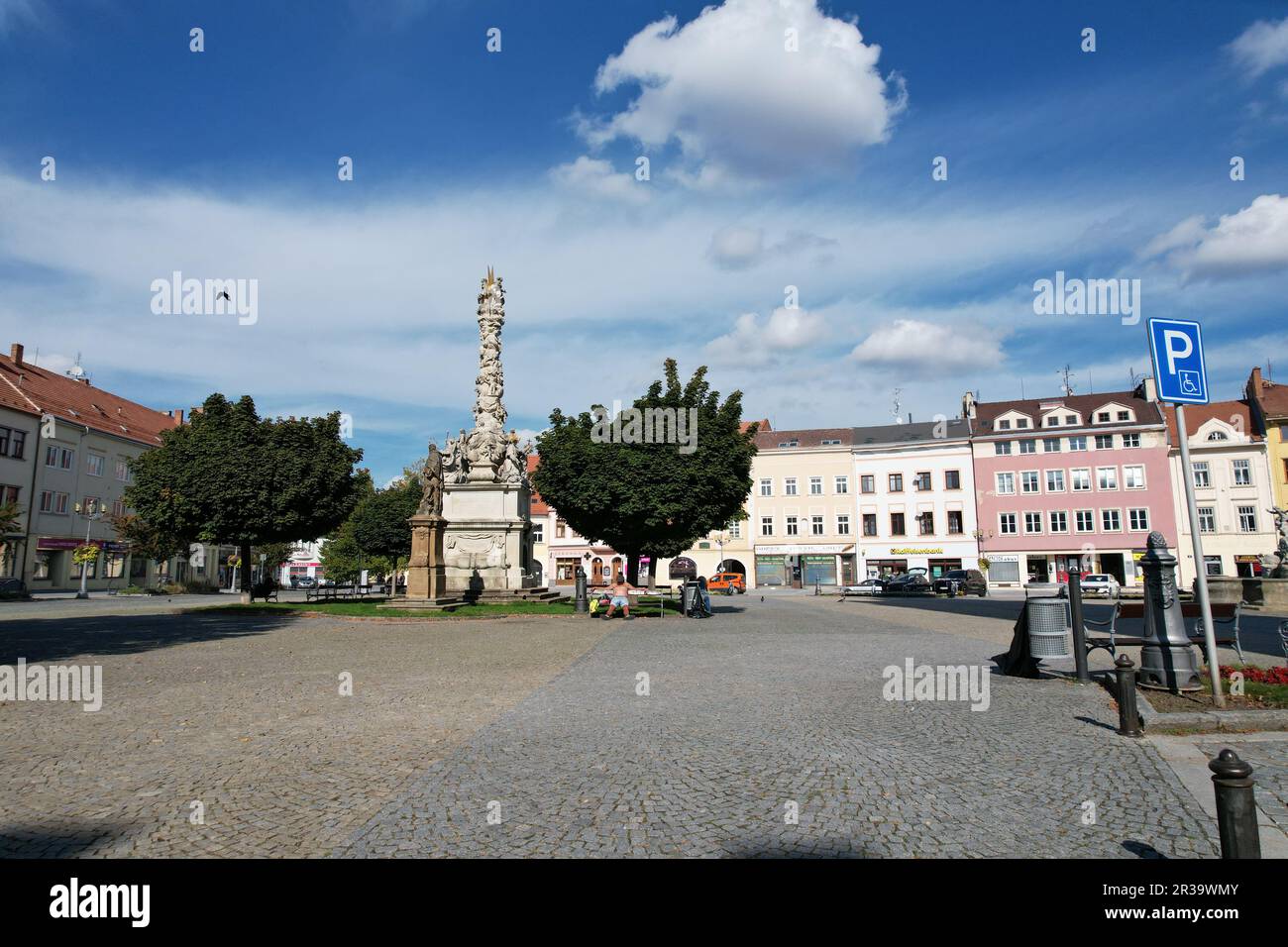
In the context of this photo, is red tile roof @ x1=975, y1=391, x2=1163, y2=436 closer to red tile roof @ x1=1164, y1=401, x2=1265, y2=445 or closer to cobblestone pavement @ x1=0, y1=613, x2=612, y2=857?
red tile roof @ x1=1164, y1=401, x2=1265, y2=445

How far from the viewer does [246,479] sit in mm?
28172

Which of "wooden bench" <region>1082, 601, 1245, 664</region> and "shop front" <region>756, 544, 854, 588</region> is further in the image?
"shop front" <region>756, 544, 854, 588</region>

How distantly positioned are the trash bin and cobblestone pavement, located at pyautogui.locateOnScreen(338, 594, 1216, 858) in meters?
0.69

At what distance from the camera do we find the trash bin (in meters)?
10.5

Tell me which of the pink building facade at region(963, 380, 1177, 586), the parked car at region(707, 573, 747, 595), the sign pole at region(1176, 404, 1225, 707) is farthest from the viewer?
the pink building facade at region(963, 380, 1177, 586)

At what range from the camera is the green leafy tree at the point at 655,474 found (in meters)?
25.9

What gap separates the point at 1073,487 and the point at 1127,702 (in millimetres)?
53758

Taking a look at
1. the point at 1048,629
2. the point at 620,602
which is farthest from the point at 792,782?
the point at 620,602

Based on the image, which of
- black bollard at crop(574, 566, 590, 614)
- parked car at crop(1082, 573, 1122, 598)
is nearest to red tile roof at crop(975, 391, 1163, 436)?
parked car at crop(1082, 573, 1122, 598)

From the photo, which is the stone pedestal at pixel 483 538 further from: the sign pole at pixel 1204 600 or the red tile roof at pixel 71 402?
the red tile roof at pixel 71 402

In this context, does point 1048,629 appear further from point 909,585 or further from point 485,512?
point 909,585

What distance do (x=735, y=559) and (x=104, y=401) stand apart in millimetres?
53788

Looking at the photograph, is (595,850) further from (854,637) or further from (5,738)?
(854,637)
